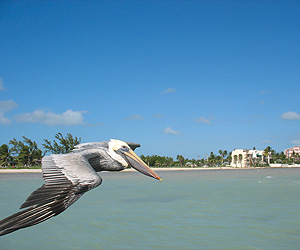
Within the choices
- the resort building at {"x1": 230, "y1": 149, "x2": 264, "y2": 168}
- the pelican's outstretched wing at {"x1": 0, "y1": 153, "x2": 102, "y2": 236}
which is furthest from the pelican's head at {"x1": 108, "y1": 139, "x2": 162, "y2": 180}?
the resort building at {"x1": 230, "y1": 149, "x2": 264, "y2": 168}

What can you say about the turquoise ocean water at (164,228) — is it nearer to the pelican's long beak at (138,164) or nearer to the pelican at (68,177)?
the pelican at (68,177)

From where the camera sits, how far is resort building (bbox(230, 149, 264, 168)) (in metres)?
143

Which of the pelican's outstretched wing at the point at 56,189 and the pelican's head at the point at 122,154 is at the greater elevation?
the pelican's head at the point at 122,154

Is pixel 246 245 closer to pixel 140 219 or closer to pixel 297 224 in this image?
pixel 297 224

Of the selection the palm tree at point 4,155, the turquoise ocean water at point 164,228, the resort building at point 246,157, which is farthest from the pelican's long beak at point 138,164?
the resort building at point 246,157

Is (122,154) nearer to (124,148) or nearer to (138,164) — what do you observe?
(124,148)

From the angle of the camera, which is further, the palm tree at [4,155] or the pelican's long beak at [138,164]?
the palm tree at [4,155]

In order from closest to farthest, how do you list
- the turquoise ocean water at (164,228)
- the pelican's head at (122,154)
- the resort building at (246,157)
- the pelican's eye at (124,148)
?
the pelican's head at (122,154)
the pelican's eye at (124,148)
the turquoise ocean water at (164,228)
the resort building at (246,157)

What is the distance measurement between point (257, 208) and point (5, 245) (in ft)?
53.6

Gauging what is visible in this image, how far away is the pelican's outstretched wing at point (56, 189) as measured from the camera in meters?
3.32

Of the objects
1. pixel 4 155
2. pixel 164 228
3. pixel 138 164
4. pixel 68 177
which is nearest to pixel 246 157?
pixel 4 155

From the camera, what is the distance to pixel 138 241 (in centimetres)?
1223

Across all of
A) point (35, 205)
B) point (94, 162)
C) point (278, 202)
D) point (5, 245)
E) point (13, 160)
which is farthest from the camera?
point (13, 160)

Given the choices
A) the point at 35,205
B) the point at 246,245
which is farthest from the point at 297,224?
the point at 35,205
